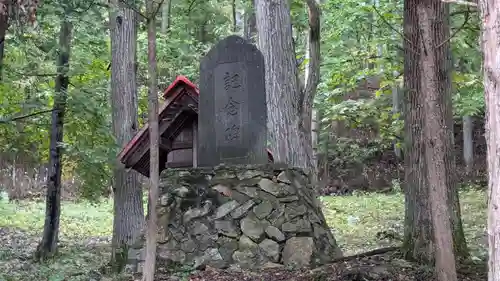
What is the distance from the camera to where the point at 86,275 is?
26.6ft

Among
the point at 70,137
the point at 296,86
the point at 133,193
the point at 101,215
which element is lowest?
the point at 101,215

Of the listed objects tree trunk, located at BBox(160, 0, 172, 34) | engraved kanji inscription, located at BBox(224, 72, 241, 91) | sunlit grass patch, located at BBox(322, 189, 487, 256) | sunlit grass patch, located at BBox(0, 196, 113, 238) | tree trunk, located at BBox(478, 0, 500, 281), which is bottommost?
sunlit grass patch, located at BBox(0, 196, 113, 238)

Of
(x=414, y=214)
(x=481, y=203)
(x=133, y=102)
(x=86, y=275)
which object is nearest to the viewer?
(x=414, y=214)

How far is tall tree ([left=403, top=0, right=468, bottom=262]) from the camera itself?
573cm

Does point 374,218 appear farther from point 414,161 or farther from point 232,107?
point 414,161

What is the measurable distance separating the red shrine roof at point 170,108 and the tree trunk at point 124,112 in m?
0.75

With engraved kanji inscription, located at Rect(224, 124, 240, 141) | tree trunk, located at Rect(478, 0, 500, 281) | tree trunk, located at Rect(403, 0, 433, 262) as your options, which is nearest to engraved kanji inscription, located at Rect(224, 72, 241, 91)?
engraved kanji inscription, located at Rect(224, 124, 240, 141)

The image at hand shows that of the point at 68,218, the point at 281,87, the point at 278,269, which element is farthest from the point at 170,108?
the point at 68,218

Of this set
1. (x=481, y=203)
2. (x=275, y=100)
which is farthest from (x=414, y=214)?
(x=481, y=203)

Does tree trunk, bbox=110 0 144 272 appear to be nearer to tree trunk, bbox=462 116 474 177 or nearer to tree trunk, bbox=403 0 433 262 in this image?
tree trunk, bbox=403 0 433 262

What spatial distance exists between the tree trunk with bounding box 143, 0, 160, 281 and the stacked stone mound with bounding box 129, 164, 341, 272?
6.42ft

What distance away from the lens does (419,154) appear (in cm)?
584

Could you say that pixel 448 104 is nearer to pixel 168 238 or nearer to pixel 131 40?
pixel 168 238

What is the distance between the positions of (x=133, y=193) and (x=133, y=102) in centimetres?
168
